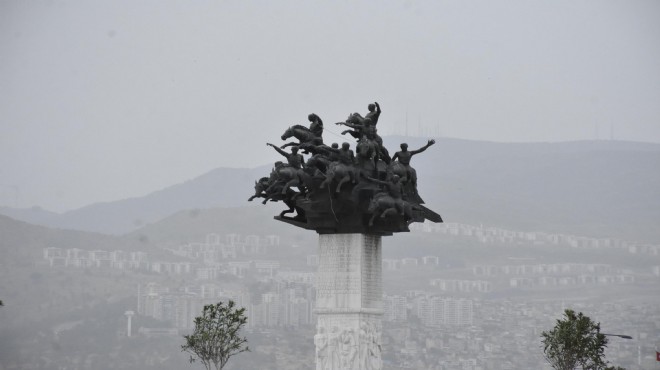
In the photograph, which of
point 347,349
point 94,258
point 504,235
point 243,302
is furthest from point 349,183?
point 504,235

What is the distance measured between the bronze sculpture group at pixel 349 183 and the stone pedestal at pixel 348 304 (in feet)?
1.51

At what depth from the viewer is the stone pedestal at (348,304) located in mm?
29750

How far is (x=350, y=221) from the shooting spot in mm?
30125

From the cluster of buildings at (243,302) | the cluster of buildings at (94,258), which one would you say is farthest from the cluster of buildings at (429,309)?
the cluster of buildings at (94,258)

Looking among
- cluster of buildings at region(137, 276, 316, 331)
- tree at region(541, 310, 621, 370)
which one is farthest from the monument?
cluster of buildings at region(137, 276, 316, 331)

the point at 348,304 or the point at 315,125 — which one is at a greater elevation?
the point at 315,125

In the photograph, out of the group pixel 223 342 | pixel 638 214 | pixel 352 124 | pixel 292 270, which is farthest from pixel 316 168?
pixel 638 214

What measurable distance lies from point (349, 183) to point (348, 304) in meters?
2.66

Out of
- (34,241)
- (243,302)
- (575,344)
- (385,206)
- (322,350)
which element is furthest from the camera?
(243,302)

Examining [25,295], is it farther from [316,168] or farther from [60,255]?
[316,168]

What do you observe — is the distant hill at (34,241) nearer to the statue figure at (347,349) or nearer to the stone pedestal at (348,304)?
the stone pedestal at (348,304)

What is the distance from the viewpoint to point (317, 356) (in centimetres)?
3006

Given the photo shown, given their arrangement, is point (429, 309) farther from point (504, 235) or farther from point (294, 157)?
point (294, 157)

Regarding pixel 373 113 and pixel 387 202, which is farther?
pixel 373 113
